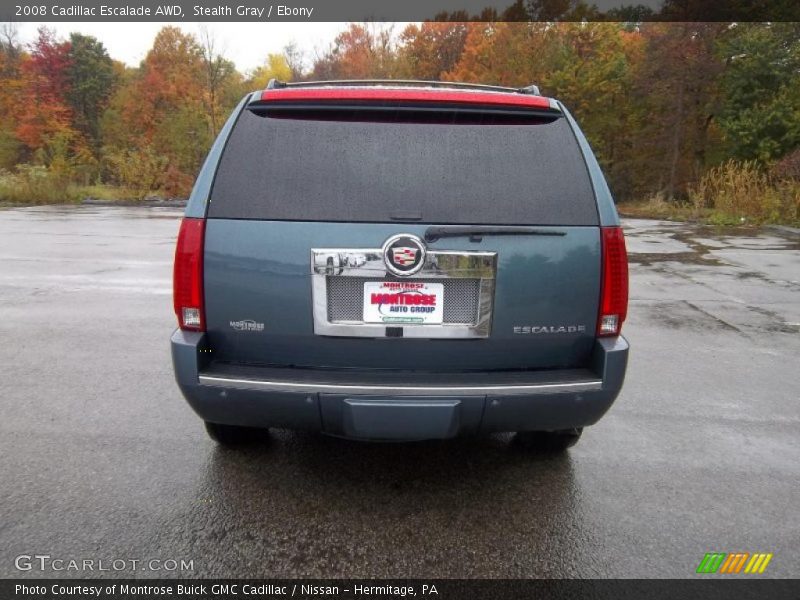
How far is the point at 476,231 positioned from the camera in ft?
7.88

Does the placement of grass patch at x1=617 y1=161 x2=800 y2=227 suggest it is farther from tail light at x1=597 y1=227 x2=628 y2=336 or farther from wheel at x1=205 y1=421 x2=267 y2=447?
wheel at x1=205 y1=421 x2=267 y2=447

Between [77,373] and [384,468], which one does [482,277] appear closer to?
[384,468]

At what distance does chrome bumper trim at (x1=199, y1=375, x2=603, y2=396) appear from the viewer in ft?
7.79

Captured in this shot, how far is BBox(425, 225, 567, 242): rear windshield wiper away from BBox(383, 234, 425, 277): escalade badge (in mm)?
63

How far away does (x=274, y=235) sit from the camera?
2.40 meters

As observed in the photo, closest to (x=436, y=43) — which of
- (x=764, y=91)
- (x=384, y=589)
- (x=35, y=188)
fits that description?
(x=764, y=91)

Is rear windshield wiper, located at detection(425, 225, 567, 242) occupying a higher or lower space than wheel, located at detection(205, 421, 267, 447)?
higher

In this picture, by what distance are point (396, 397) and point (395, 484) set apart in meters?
0.77

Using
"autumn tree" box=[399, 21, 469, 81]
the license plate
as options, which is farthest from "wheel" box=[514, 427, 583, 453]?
"autumn tree" box=[399, 21, 469, 81]

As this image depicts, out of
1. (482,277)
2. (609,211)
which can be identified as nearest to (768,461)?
(609,211)

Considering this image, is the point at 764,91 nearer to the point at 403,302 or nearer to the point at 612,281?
the point at 612,281

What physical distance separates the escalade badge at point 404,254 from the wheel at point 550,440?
4.37 feet

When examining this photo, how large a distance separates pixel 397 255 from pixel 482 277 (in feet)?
1.24

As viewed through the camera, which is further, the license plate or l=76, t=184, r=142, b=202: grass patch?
l=76, t=184, r=142, b=202: grass patch
